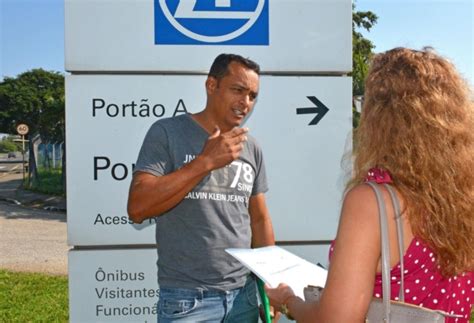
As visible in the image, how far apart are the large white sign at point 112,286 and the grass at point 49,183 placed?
714 inches

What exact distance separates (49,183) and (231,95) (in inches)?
857

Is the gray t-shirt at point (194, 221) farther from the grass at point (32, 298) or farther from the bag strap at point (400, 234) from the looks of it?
the grass at point (32, 298)

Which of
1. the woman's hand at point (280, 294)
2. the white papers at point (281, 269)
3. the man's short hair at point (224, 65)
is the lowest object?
the woman's hand at point (280, 294)

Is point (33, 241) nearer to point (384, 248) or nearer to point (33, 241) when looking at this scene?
point (33, 241)

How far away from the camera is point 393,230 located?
4.12 ft

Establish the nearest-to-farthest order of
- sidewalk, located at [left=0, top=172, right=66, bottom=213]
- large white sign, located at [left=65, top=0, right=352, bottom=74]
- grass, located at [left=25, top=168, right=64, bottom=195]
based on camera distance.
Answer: large white sign, located at [left=65, top=0, right=352, bottom=74] < sidewalk, located at [left=0, top=172, right=66, bottom=213] < grass, located at [left=25, top=168, right=64, bottom=195]

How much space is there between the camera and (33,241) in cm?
1102

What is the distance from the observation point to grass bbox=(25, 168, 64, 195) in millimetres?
20891

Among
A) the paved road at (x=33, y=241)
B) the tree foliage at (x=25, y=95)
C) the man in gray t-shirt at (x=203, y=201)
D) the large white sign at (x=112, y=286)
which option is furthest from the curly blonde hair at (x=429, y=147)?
the tree foliage at (x=25, y=95)

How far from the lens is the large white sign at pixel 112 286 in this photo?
280 centimetres

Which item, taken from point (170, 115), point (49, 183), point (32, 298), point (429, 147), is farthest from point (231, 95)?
point (49, 183)

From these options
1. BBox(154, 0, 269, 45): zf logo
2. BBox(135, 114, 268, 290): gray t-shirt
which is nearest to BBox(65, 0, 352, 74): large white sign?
BBox(154, 0, 269, 45): zf logo

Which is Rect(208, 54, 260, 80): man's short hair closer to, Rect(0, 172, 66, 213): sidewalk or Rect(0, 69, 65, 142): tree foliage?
Rect(0, 172, 66, 213): sidewalk

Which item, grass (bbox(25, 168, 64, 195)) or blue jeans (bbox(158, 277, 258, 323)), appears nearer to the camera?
blue jeans (bbox(158, 277, 258, 323))
